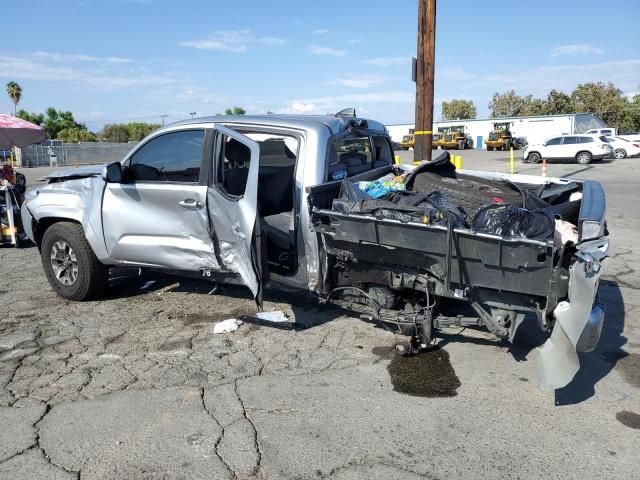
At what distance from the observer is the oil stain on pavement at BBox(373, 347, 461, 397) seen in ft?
12.8

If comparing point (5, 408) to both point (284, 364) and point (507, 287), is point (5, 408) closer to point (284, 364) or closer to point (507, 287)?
point (284, 364)

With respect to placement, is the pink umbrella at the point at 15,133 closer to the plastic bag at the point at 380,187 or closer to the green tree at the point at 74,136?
the plastic bag at the point at 380,187

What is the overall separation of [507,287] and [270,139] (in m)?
2.53

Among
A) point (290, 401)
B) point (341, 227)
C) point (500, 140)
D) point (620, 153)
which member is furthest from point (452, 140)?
point (290, 401)

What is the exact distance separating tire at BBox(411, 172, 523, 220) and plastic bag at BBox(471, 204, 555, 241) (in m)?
0.34

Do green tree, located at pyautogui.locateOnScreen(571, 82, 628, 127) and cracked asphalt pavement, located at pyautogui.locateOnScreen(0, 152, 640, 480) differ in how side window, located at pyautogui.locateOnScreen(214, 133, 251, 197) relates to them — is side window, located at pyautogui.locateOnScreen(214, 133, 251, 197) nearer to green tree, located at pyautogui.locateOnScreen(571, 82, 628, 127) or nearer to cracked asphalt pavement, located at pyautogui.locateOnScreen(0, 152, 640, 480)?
cracked asphalt pavement, located at pyautogui.locateOnScreen(0, 152, 640, 480)

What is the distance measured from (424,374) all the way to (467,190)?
1.49 m

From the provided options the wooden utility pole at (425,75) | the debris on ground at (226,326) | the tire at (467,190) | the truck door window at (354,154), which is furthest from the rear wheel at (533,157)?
the debris on ground at (226,326)

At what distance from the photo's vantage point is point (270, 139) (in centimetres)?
508

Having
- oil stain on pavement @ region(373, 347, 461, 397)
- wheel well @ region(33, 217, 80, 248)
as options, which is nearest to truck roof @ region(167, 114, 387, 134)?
wheel well @ region(33, 217, 80, 248)

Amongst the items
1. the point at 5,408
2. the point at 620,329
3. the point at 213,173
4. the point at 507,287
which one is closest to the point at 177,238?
the point at 213,173

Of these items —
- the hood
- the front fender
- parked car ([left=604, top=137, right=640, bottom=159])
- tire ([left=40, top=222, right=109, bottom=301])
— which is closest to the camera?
the front fender

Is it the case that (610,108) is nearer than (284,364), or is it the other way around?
(284,364)

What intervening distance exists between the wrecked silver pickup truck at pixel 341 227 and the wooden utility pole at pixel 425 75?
12.3 ft
